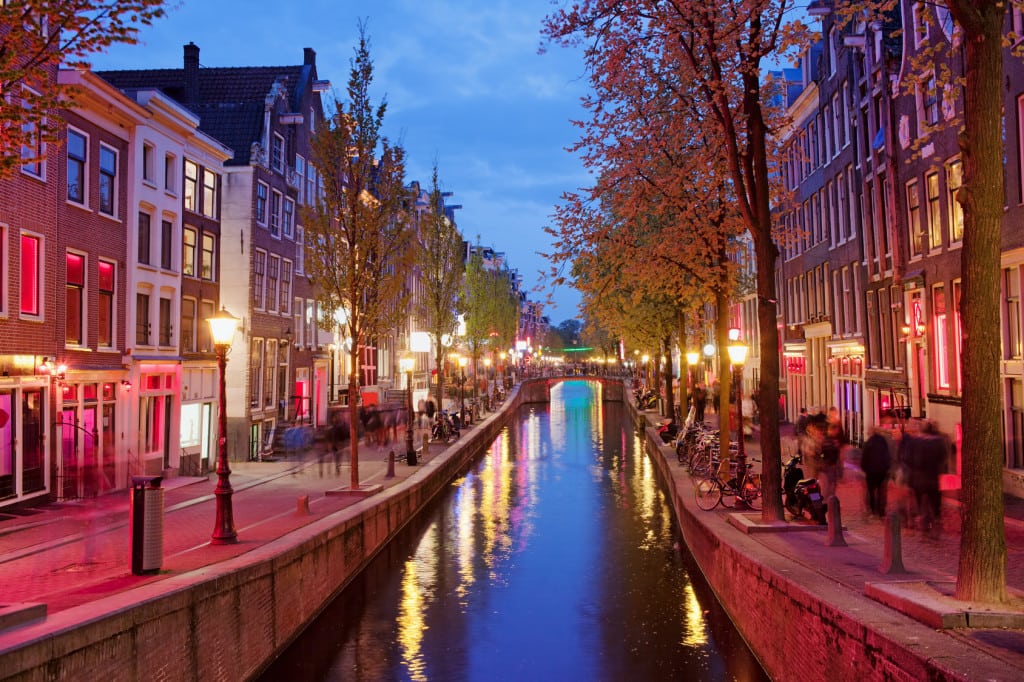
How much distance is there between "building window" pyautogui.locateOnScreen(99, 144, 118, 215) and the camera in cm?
2314

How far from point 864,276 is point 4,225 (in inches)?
1031

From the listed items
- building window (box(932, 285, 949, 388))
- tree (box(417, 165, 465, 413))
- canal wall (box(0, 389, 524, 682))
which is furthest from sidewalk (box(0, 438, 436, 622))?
tree (box(417, 165, 465, 413))

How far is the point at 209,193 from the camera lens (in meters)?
30.7

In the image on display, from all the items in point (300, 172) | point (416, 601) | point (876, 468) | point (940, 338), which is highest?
point (300, 172)

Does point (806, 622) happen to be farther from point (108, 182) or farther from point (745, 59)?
point (108, 182)

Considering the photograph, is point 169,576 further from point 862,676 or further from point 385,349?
point 385,349

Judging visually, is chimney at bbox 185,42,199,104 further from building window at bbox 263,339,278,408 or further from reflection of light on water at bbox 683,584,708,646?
reflection of light on water at bbox 683,584,708,646

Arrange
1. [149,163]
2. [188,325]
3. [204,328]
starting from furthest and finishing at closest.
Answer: [204,328], [188,325], [149,163]

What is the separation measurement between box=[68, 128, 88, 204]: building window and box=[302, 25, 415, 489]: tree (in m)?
5.40

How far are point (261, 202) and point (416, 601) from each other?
73.7ft

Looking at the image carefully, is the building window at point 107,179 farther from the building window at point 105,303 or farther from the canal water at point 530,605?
the canal water at point 530,605

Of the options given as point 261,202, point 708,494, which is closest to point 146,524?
point 708,494

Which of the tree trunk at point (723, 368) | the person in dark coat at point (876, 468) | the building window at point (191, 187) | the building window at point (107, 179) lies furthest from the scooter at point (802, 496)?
the building window at point (191, 187)

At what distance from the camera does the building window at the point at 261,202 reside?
33.9 metres
